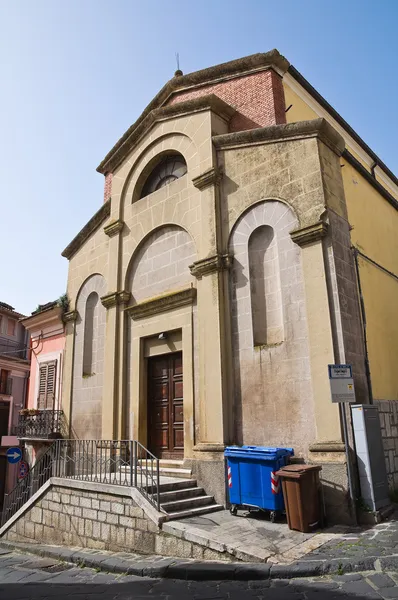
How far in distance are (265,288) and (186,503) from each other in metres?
4.51

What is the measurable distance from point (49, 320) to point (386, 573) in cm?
1384

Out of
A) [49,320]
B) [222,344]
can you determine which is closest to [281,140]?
[222,344]

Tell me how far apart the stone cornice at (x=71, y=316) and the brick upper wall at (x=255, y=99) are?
771 centimetres

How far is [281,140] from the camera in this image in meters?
9.80

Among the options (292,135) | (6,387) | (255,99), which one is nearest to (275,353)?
(292,135)

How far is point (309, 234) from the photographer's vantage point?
8.71 m

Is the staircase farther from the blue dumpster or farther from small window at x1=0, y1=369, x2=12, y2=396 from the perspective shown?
small window at x1=0, y1=369, x2=12, y2=396

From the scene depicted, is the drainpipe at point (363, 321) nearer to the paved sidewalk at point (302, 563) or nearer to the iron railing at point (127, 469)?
the paved sidewalk at point (302, 563)

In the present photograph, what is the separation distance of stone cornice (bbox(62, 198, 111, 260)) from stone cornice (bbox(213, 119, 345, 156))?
5.42 metres

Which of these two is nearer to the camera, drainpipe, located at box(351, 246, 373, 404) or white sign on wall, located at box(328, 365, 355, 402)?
white sign on wall, located at box(328, 365, 355, 402)

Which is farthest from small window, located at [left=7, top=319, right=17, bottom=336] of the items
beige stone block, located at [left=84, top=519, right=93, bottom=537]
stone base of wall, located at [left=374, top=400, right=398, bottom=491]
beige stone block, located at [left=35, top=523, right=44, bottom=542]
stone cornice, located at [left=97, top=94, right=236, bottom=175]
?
stone base of wall, located at [left=374, top=400, right=398, bottom=491]

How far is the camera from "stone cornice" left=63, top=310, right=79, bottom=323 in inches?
591

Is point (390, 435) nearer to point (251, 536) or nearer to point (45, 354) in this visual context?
point (251, 536)

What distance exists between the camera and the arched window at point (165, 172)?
1270 centimetres
